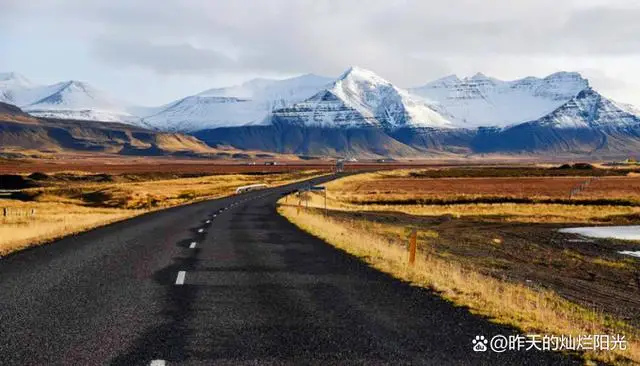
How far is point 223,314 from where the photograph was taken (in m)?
11.4

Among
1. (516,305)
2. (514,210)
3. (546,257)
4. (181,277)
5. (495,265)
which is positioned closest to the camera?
(516,305)

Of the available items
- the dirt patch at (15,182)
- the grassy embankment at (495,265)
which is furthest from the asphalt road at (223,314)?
the dirt patch at (15,182)

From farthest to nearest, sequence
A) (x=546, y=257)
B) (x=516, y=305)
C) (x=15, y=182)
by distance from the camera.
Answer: (x=15, y=182) → (x=546, y=257) → (x=516, y=305)

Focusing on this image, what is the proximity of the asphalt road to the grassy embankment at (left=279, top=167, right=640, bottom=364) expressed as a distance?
0.74 m

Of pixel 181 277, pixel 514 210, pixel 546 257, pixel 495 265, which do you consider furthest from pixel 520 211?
pixel 181 277

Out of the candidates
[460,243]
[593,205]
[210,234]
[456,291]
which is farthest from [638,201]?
[456,291]

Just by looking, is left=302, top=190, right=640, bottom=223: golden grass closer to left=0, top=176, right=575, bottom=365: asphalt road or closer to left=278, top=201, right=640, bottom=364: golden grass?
left=278, top=201, right=640, bottom=364: golden grass

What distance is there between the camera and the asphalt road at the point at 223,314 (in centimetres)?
896

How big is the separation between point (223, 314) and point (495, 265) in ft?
53.1

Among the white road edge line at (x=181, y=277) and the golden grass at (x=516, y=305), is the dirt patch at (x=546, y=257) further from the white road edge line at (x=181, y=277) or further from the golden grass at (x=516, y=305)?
the white road edge line at (x=181, y=277)

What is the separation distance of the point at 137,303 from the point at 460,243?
23.6 meters

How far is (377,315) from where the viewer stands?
11.4 m

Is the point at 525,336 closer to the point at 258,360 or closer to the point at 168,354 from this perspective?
the point at 258,360

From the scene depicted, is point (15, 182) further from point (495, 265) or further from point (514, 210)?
point (495, 265)
